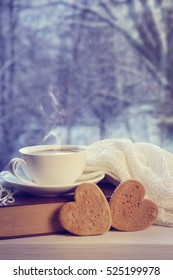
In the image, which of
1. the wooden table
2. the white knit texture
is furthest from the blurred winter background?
the wooden table

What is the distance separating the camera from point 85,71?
964mm

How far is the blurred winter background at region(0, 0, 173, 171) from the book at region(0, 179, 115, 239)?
47 centimetres

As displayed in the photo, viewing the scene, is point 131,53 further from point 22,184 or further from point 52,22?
point 22,184

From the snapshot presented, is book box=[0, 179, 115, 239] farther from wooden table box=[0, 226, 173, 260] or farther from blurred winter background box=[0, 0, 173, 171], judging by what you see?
blurred winter background box=[0, 0, 173, 171]

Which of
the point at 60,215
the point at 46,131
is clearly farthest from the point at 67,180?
the point at 46,131

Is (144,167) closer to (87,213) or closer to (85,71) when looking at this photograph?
(87,213)

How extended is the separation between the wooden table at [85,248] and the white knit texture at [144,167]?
0.18 ft

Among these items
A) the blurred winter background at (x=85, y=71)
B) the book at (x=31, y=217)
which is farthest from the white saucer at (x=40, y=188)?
the blurred winter background at (x=85, y=71)

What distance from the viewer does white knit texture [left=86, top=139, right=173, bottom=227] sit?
0.49m

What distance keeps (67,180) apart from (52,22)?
57cm

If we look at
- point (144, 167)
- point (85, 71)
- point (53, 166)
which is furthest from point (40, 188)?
point (85, 71)

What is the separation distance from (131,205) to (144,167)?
0.24 feet

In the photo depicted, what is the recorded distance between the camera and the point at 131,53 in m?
0.96

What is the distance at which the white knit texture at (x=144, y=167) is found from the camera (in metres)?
0.49
